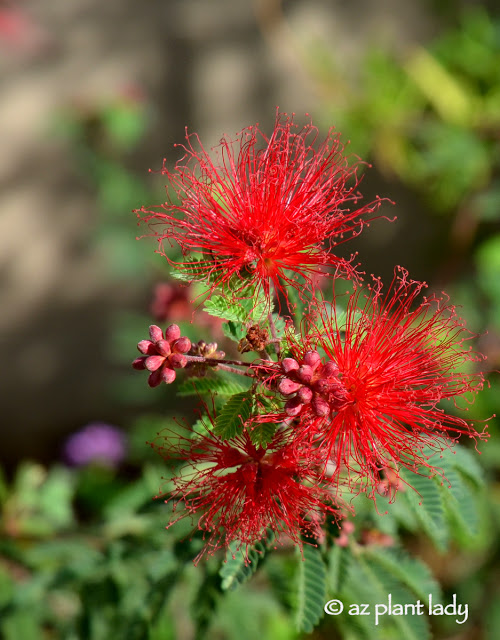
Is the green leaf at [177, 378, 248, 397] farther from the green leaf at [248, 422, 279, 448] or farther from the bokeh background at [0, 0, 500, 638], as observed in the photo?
the bokeh background at [0, 0, 500, 638]

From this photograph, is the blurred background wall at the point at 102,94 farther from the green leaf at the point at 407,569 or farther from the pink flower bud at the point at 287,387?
the pink flower bud at the point at 287,387

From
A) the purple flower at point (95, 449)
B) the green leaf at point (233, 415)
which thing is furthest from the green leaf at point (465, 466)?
the purple flower at point (95, 449)

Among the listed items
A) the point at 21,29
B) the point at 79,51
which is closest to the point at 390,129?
the point at 79,51

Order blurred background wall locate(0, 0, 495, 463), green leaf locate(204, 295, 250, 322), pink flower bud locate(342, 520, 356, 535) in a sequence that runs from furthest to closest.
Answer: blurred background wall locate(0, 0, 495, 463)
pink flower bud locate(342, 520, 356, 535)
green leaf locate(204, 295, 250, 322)

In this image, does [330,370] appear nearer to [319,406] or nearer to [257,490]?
[319,406]

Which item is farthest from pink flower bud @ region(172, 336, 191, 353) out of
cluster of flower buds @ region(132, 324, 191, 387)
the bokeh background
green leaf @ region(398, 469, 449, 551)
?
the bokeh background

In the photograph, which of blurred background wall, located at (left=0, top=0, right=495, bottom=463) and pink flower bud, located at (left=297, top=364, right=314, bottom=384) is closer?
pink flower bud, located at (left=297, top=364, right=314, bottom=384)
